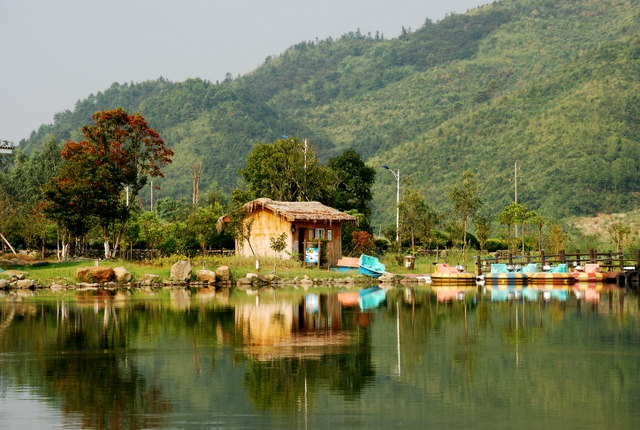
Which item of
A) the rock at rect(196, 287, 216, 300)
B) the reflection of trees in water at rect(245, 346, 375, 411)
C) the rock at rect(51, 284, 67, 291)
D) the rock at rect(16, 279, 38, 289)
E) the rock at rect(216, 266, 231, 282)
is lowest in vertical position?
the reflection of trees in water at rect(245, 346, 375, 411)

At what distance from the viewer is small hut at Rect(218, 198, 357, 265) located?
5541 centimetres

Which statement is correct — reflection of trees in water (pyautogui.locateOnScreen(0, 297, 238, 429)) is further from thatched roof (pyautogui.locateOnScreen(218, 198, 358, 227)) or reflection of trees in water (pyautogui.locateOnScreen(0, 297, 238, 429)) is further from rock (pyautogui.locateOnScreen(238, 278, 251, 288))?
thatched roof (pyautogui.locateOnScreen(218, 198, 358, 227))

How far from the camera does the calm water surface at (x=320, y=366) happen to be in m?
14.1

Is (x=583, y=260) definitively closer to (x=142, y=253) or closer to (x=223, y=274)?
(x=223, y=274)

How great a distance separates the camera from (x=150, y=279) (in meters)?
46.1

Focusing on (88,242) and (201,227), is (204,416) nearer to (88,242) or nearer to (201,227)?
(201,227)

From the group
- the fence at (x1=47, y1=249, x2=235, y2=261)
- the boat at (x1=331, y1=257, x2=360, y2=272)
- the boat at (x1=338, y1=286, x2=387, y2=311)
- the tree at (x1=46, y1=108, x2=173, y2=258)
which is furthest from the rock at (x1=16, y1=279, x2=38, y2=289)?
the boat at (x1=331, y1=257, x2=360, y2=272)

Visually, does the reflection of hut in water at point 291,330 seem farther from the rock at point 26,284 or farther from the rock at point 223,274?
the rock at point 26,284

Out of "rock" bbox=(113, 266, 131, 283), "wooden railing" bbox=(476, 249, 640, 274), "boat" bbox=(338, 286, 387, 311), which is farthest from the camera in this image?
"wooden railing" bbox=(476, 249, 640, 274)

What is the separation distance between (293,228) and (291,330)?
30312mm

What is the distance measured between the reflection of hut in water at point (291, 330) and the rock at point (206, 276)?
13.2 m

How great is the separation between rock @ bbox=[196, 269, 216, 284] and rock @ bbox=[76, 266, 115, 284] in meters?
4.41

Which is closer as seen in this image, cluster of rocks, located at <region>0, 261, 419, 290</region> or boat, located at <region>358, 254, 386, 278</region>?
cluster of rocks, located at <region>0, 261, 419, 290</region>

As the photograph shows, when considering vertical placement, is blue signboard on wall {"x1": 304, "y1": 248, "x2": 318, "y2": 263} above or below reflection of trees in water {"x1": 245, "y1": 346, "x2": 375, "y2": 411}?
above
